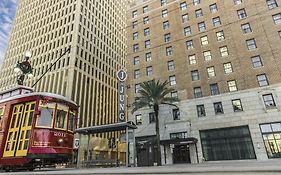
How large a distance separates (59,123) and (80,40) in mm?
42566

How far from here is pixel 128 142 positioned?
18.7m

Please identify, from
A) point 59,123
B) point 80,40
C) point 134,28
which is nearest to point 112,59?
point 80,40

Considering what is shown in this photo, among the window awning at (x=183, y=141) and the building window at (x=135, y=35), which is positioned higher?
the building window at (x=135, y=35)

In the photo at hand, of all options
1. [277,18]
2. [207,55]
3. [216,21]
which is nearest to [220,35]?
[216,21]

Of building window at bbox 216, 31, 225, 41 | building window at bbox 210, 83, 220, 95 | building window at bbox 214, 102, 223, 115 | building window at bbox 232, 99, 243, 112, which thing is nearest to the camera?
building window at bbox 232, 99, 243, 112

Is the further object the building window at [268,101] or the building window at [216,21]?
the building window at [216,21]

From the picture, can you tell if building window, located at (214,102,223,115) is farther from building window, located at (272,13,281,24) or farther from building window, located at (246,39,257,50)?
building window, located at (272,13,281,24)

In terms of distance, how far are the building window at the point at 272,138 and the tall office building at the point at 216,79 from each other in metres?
0.10

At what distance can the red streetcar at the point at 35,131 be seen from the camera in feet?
39.4

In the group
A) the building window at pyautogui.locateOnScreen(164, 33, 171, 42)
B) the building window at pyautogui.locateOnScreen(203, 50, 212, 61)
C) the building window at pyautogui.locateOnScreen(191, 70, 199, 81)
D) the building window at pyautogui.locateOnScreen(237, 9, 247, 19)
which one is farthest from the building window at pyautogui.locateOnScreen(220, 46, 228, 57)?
the building window at pyautogui.locateOnScreen(164, 33, 171, 42)

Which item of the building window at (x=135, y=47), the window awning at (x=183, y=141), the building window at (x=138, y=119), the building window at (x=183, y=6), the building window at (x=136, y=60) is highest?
the building window at (x=183, y=6)

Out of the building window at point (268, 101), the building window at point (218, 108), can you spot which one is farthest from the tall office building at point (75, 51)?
the building window at point (268, 101)

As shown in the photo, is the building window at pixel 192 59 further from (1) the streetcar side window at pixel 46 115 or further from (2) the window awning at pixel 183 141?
(1) the streetcar side window at pixel 46 115

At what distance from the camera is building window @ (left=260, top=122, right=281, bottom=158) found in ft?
79.7
